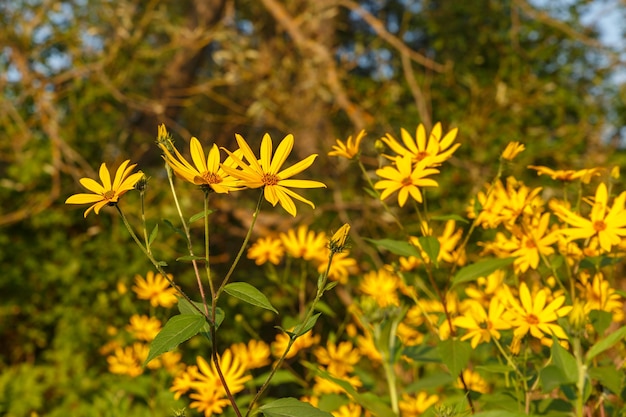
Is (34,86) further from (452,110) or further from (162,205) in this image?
(452,110)

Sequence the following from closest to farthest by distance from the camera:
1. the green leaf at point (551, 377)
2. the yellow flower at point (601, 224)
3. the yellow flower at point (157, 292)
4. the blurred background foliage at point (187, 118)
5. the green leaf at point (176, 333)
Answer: the green leaf at point (176, 333) → the green leaf at point (551, 377) → the yellow flower at point (601, 224) → the yellow flower at point (157, 292) → the blurred background foliage at point (187, 118)

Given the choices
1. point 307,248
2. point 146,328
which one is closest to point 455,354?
point 307,248

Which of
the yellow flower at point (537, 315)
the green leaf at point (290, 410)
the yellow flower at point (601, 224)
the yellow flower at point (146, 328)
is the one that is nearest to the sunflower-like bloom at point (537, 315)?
the yellow flower at point (537, 315)

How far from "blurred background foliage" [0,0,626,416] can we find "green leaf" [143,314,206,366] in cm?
106

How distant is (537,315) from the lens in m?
1.04

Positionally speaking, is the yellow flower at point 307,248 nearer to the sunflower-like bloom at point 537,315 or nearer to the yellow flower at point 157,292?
the yellow flower at point 157,292

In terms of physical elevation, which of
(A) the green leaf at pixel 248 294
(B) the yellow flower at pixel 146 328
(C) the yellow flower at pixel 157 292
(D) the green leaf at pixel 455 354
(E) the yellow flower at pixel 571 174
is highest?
(A) the green leaf at pixel 248 294

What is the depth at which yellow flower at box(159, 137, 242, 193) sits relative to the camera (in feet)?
2.60

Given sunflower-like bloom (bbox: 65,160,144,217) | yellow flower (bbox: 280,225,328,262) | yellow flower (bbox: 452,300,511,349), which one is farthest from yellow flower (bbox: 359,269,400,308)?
sunflower-like bloom (bbox: 65,160,144,217)

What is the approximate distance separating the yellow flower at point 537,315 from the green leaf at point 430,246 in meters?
0.15

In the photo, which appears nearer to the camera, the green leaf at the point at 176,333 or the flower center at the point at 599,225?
the green leaf at the point at 176,333

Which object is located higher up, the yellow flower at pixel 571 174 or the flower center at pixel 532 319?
the yellow flower at pixel 571 174

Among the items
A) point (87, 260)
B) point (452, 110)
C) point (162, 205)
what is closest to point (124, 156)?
point (162, 205)

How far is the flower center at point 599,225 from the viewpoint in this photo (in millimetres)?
1021
